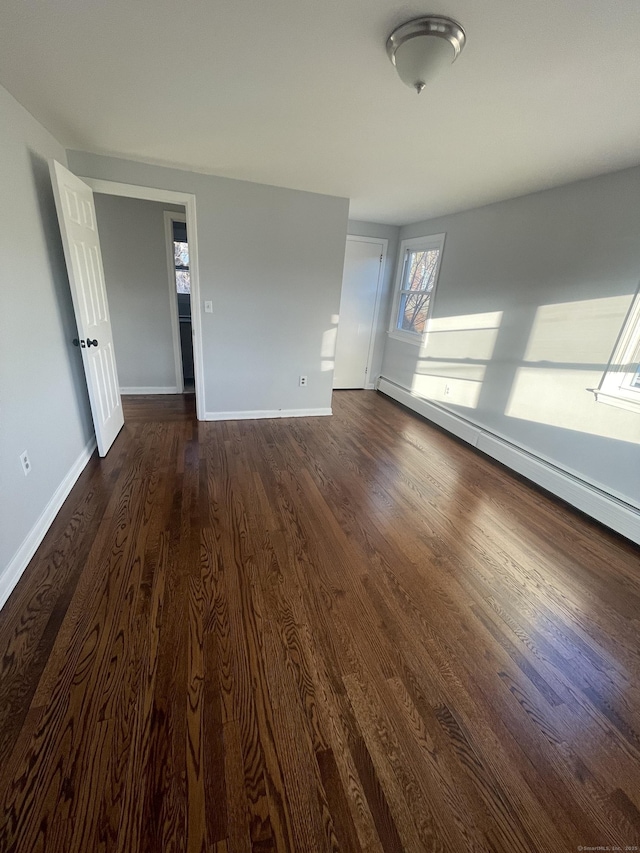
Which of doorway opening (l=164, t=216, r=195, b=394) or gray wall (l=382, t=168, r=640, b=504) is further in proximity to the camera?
doorway opening (l=164, t=216, r=195, b=394)

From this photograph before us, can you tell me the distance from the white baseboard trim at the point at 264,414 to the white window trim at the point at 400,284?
61.2 inches

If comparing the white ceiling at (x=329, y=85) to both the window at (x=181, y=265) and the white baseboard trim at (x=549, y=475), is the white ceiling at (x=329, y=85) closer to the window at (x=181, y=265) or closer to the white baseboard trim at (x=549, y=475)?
the window at (x=181, y=265)

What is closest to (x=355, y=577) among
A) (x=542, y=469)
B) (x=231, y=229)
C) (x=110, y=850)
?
(x=110, y=850)

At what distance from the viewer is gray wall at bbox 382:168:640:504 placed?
234 cm

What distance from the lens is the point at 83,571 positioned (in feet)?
5.75

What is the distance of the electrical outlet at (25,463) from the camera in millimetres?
1820

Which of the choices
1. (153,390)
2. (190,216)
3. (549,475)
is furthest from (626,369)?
(153,390)

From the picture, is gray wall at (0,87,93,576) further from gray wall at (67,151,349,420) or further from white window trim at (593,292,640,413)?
white window trim at (593,292,640,413)

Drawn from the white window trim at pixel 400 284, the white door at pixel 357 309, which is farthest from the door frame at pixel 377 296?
the white window trim at pixel 400 284

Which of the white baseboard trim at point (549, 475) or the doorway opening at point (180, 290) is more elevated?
the doorway opening at point (180, 290)

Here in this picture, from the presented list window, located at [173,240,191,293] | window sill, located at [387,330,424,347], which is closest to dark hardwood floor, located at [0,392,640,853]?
window sill, located at [387,330,424,347]

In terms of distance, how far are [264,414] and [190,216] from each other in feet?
6.60

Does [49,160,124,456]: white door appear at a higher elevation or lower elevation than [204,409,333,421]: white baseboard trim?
higher

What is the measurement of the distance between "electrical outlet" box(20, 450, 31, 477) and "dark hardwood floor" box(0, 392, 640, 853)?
41cm
